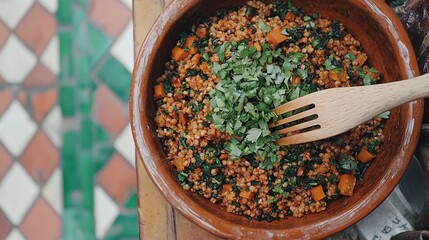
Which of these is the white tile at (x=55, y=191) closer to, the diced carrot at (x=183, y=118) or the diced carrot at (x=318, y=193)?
the diced carrot at (x=183, y=118)

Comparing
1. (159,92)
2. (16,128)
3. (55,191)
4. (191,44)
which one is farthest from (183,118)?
(16,128)

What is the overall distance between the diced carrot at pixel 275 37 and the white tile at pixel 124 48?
2.36 feet

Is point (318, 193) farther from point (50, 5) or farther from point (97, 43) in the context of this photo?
point (50, 5)

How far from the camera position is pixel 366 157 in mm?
1697

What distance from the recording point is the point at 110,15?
2244mm

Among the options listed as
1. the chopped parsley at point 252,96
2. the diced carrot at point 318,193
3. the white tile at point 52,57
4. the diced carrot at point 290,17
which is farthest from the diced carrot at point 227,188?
the white tile at point 52,57

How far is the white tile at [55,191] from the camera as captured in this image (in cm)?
228

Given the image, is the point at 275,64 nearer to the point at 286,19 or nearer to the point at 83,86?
the point at 286,19

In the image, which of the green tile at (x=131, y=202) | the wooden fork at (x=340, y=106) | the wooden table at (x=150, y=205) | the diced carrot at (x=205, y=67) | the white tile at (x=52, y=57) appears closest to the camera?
the wooden fork at (x=340, y=106)

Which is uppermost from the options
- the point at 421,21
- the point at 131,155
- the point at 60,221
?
the point at 421,21

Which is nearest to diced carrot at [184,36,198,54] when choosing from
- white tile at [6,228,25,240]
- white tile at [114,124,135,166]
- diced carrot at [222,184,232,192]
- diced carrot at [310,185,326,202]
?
diced carrot at [222,184,232,192]

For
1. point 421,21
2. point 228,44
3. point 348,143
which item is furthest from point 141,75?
point 421,21

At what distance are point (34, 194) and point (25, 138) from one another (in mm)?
209

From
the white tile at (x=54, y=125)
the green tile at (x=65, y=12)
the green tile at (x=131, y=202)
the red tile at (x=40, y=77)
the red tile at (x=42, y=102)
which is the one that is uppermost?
the green tile at (x=65, y=12)
